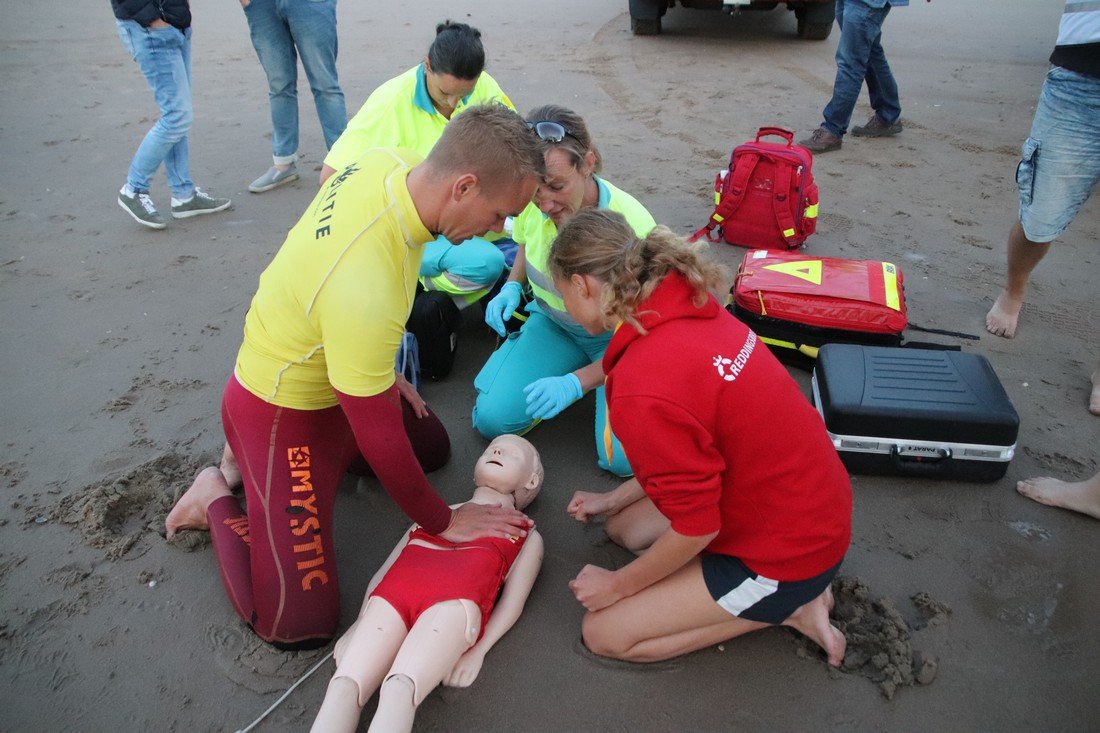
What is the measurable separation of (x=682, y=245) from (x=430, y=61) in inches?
79.9

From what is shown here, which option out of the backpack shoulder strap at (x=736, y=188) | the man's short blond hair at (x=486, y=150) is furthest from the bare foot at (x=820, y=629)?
the backpack shoulder strap at (x=736, y=188)

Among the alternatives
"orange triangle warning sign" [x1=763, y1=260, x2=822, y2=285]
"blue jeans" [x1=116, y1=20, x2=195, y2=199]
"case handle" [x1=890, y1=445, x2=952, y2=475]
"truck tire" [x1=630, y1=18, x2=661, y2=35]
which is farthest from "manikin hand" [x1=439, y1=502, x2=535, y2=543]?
"truck tire" [x1=630, y1=18, x2=661, y2=35]

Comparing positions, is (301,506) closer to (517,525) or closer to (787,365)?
(517,525)

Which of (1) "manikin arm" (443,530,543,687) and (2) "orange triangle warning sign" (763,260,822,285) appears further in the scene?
(2) "orange triangle warning sign" (763,260,822,285)

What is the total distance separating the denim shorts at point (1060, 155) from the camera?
9.13ft

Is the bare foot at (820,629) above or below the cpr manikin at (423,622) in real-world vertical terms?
below

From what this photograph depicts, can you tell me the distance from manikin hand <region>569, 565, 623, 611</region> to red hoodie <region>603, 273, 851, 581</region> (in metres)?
0.32

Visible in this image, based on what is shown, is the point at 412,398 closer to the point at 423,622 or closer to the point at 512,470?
the point at 512,470

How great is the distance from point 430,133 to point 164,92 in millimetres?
2043

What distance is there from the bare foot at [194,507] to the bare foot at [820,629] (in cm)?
184

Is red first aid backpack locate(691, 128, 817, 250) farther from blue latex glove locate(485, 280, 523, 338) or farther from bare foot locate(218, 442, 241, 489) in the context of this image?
bare foot locate(218, 442, 241, 489)

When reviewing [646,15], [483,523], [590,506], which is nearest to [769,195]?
[590,506]

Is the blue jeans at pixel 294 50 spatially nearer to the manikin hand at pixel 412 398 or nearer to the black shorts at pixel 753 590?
the manikin hand at pixel 412 398

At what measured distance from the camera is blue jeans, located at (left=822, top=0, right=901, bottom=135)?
500 centimetres
